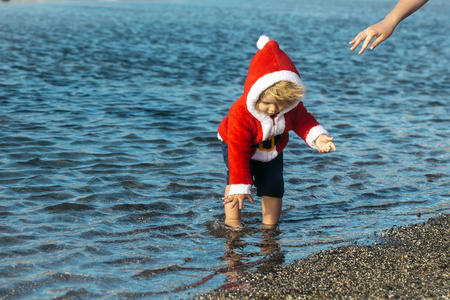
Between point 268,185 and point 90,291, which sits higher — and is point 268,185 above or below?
above

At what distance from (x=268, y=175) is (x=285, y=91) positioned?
932mm

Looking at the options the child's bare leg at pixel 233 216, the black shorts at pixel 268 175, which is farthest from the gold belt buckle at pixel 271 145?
the child's bare leg at pixel 233 216

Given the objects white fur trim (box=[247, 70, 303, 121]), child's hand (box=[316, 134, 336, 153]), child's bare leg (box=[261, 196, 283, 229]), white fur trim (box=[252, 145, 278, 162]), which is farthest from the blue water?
white fur trim (box=[247, 70, 303, 121])

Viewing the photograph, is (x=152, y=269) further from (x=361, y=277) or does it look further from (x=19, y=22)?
(x=19, y=22)

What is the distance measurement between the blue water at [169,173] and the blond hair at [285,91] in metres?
1.25

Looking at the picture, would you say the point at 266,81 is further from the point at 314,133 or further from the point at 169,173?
the point at 169,173

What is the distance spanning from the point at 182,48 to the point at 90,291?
15.1 m

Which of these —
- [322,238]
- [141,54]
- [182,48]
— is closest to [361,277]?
[322,238]

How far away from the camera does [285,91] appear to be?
13.6ft

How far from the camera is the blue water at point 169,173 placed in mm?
4266

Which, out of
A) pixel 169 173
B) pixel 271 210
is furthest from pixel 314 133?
pixel 169 173

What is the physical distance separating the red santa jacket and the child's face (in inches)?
1.8

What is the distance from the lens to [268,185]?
484 cm

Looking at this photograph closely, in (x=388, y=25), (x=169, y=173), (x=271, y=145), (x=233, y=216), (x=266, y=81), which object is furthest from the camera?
(x=169, y=173)
